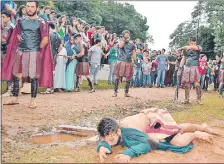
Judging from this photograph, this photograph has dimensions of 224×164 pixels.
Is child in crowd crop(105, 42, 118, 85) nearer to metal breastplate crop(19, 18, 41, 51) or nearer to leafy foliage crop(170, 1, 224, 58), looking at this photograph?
metal breastplate crop(19, 18, 41, 51)

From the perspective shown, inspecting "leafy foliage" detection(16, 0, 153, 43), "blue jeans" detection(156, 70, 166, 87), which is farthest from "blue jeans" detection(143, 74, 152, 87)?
"leafy foliage" detection(16, 0, 153, 43)

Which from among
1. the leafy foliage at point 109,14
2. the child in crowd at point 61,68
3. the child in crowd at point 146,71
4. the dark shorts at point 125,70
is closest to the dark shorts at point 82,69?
the child in crowd at point 61,68

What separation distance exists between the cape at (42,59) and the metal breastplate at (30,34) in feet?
0.30

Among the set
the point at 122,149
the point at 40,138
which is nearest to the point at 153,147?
the point at 122,149

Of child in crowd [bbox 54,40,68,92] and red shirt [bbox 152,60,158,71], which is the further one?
red shirt [bbox 152,60,158,71]

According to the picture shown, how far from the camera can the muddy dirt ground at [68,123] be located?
175 inches

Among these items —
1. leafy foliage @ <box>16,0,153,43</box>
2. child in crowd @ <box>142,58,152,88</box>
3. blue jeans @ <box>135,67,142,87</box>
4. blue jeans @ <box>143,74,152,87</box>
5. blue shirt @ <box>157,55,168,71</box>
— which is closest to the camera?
blue jeans @ <box>135,67,142,87</box>

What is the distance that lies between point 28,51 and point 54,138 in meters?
2.16

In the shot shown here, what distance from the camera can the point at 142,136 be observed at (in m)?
4.60

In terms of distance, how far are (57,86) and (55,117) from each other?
4365 millimetres

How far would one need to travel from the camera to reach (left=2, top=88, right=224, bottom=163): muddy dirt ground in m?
4.45

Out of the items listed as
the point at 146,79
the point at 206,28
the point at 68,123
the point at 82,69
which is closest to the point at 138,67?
the point at 146,79

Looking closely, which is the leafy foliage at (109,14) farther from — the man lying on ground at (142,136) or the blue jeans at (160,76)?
the man lying on ground at (142,136)

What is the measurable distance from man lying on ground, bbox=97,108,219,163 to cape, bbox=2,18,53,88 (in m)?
2.80
